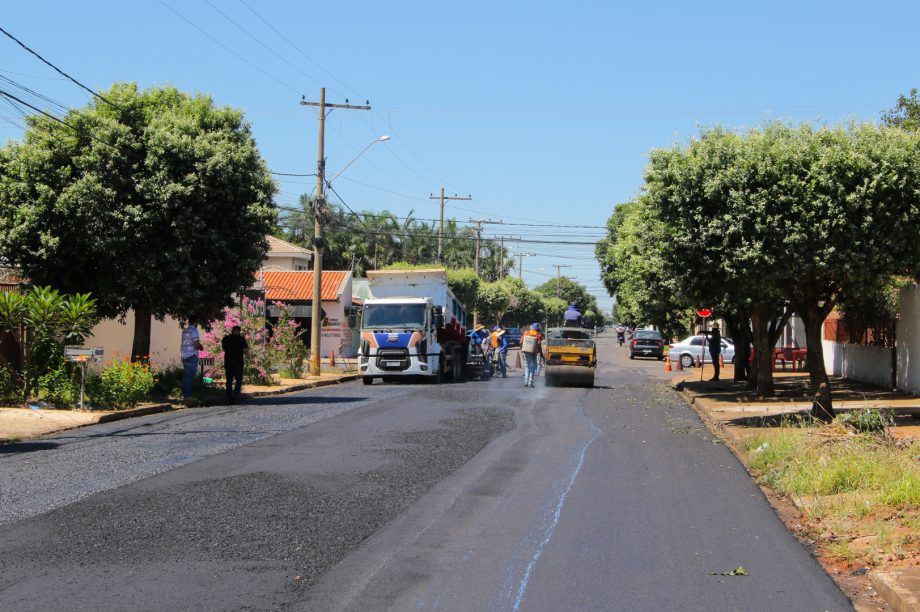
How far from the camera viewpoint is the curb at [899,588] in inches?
250

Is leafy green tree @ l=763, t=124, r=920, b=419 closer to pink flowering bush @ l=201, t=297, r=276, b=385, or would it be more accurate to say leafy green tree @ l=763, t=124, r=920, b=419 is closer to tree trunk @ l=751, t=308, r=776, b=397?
tree trunk @ l=751, t=308, r=776, b=397

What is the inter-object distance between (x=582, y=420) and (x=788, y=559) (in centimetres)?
1057

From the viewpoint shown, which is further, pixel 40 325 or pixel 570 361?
pixel 570 361

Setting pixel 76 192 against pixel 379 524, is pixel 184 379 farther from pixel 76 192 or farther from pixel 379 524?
pixel 379 524

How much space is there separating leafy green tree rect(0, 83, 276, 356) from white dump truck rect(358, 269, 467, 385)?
26.2ft

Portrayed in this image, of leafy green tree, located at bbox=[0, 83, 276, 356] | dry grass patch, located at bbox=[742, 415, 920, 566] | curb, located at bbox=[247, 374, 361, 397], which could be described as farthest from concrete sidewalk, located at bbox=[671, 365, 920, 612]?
leafy green tree, located at bbox=[0, 83, 276, 356]

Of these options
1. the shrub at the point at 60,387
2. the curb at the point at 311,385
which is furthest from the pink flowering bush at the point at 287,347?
the shrub at the point at 60,387

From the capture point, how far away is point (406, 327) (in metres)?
29.3

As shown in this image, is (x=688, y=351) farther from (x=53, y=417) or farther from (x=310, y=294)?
(x=53, y=417)

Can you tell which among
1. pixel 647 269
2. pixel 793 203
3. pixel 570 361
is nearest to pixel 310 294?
pixel 570 361

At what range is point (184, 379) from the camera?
20547mm

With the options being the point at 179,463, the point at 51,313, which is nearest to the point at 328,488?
the point at 179,463

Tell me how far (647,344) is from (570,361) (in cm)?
2998

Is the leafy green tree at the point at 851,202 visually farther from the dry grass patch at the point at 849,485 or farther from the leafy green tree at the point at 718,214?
the dry grass patch at the point at 849,485
